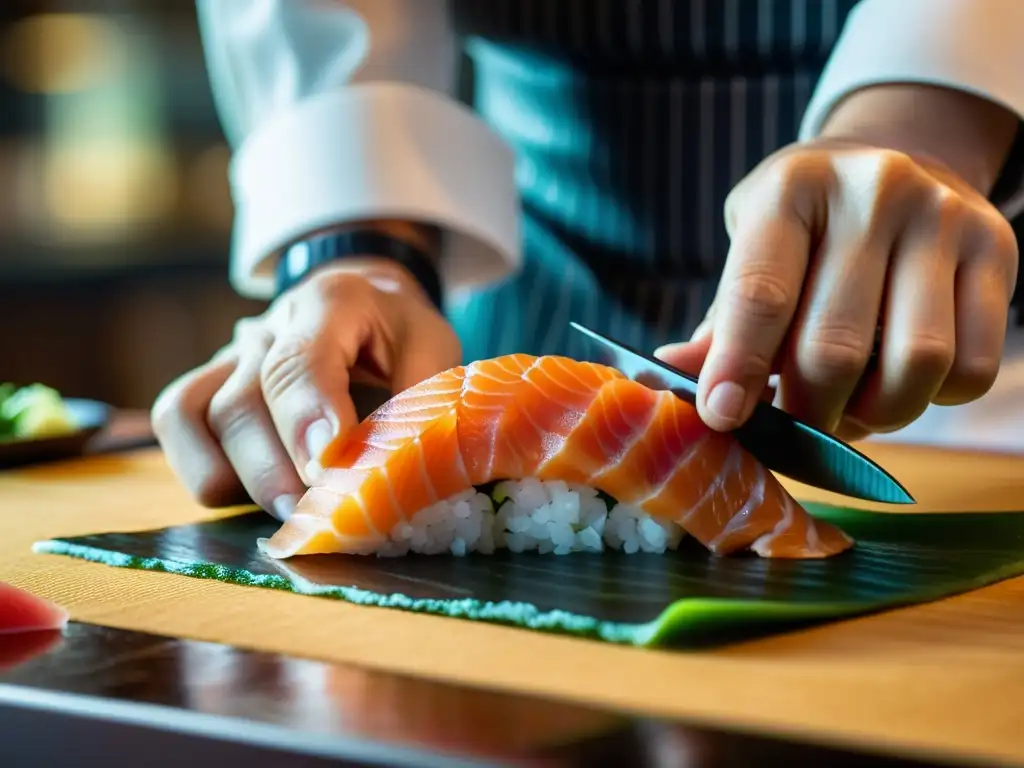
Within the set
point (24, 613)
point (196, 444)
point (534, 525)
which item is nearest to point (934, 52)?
point (534, 525)

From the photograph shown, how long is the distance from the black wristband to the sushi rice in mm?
823

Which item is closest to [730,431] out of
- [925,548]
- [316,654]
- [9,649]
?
[925,548]

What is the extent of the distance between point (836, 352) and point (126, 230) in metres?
4.49

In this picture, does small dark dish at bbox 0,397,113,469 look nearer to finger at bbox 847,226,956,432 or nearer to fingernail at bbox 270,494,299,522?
fingernail at bbox 270,494,299,522

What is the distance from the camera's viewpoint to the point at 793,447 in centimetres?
121

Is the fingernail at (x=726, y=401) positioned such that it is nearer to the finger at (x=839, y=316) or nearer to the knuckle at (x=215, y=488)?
the finger at (x=839, y=316)

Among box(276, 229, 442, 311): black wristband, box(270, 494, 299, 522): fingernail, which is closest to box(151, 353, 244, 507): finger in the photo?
box(270, 494, 299, 522): fingernail

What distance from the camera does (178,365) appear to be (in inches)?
202

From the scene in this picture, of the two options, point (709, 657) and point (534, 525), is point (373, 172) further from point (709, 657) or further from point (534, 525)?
point (709, 657)

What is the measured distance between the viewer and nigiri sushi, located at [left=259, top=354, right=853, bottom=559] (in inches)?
45.4

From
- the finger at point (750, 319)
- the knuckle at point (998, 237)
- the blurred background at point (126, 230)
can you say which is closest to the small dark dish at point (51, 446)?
the finger at point (750, 319)

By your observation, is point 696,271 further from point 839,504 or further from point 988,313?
point 988,313

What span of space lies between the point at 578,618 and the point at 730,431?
441 mm

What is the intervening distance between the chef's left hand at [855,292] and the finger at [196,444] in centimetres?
65
